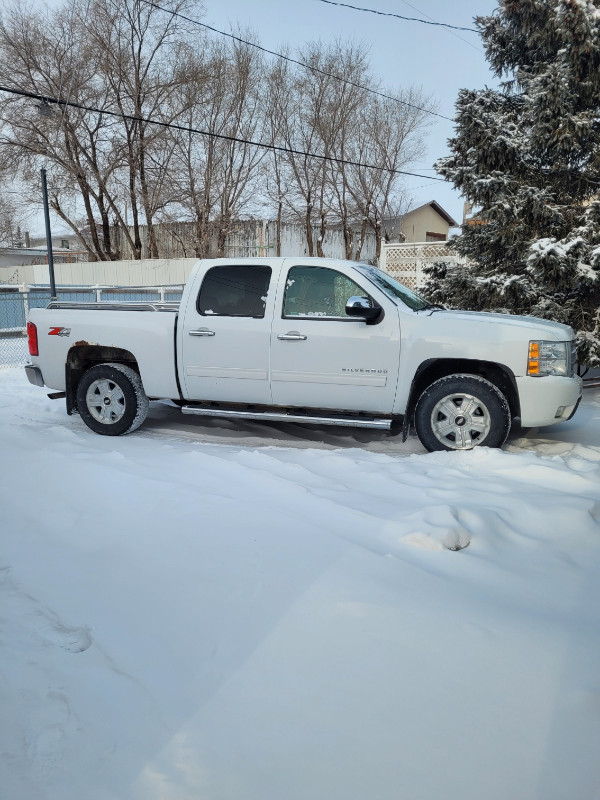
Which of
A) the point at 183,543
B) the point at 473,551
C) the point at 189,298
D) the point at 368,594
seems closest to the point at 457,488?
Result: the point at 473,551

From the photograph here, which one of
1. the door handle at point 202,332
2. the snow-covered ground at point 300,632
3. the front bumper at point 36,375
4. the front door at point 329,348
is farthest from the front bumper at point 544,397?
the front bumper at point 36,375

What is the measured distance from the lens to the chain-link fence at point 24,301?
12.9 m

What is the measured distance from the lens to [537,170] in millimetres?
9352

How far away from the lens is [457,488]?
4301 mm

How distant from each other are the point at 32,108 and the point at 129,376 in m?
24.0

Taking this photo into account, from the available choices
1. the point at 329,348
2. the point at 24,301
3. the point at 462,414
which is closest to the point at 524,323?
the point at 462,414

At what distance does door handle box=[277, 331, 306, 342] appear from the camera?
5623 mm

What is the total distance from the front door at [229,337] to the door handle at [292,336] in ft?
0.50

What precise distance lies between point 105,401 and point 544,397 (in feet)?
13.8

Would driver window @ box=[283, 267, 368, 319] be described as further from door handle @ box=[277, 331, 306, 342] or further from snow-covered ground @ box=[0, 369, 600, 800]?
snow-covered ground @ box=[0, 369, 600, 800]

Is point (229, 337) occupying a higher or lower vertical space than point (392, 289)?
lower

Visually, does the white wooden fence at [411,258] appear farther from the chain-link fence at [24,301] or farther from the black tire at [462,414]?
the black tire at [462,414]

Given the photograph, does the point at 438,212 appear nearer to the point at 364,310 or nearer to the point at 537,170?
the point at 537,170

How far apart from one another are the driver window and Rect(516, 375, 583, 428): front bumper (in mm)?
1657
